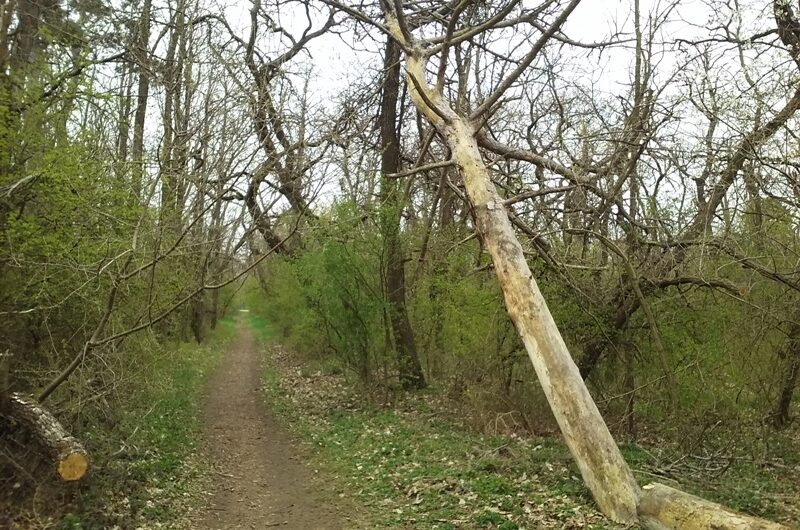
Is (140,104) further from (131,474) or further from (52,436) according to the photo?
(52,436)

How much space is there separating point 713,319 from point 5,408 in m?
9.34

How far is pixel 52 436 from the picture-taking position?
6.46 meters

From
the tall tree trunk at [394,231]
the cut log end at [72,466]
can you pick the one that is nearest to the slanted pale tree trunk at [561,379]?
the tall tree trunk at [394,231]

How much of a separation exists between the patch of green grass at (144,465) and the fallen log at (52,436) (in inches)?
12.6

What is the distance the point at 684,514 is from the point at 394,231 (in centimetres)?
777

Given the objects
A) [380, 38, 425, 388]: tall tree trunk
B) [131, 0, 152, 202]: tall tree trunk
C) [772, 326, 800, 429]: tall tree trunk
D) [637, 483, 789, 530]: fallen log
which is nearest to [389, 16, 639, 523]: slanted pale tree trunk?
[637, 483, 789, 530]: fallen log

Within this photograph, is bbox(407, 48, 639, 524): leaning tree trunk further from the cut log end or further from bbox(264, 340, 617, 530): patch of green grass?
the cut log end

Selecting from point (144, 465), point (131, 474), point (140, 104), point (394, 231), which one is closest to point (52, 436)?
point (131, 474)

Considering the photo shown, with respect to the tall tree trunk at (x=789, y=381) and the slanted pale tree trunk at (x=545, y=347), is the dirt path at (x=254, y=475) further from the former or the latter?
the tall tree trunk at (x=789, y=381)

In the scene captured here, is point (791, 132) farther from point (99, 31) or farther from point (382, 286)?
point (99, 31)

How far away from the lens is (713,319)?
29.8ft

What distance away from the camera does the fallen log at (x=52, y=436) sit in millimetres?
6234

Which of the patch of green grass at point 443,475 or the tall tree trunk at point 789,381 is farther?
the tall tree trunk at point 789,381

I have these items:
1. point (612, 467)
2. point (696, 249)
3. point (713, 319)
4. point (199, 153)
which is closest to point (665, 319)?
point (713, 319)
